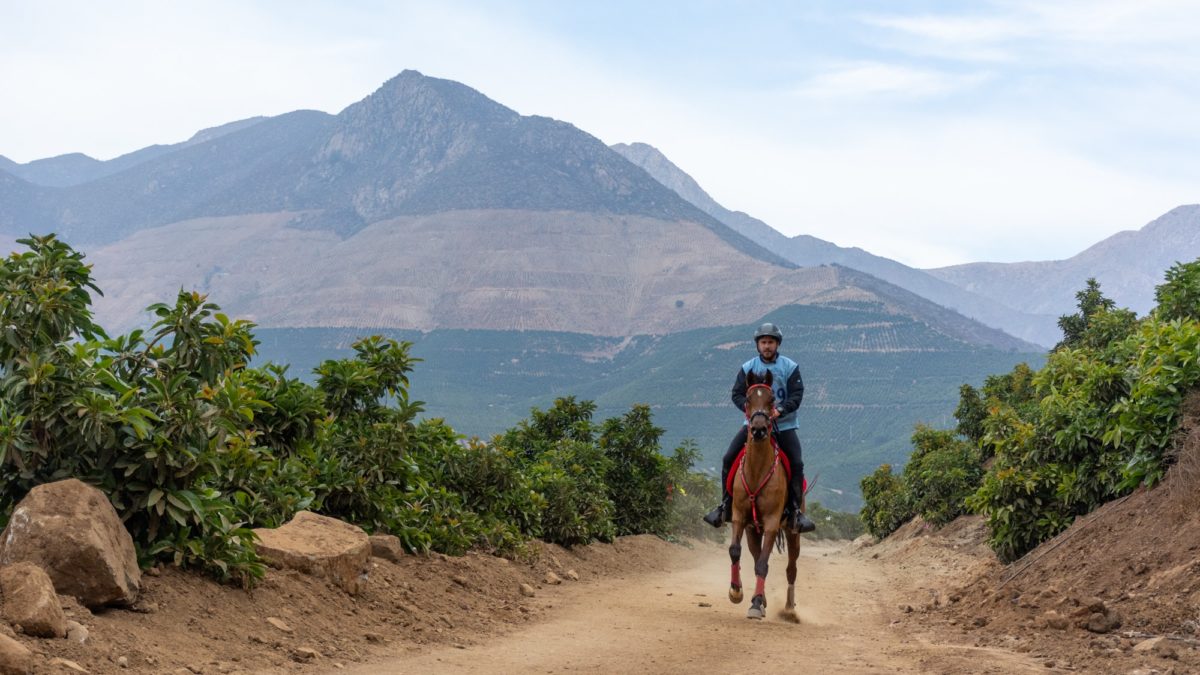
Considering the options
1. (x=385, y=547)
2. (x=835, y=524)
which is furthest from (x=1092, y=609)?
(x=835, y=524)

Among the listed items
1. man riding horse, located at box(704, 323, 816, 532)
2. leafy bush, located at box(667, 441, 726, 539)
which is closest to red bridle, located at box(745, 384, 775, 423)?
man riding horse, located at box(704, 323, 816, 532)

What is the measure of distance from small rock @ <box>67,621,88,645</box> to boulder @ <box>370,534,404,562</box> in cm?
436

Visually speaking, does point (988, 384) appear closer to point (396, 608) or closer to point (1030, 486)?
point (1030, 486)

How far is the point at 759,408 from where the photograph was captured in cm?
1073

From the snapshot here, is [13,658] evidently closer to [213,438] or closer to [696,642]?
[213,438]

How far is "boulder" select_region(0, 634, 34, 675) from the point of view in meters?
5.75

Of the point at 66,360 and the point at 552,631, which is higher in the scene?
the point at 66,360

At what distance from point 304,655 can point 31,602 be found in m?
1.92

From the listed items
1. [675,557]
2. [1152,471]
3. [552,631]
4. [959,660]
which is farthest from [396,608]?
[675,557]

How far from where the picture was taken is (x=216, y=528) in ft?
26.9

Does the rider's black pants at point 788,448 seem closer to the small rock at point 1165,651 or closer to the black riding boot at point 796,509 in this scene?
the black riding boot at point 796,509

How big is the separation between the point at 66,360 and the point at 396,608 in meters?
3.49

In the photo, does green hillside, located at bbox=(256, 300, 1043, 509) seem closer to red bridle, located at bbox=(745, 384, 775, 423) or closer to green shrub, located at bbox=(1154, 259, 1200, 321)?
green shrub, located at bbox=(1154, 259, 1200, 321)

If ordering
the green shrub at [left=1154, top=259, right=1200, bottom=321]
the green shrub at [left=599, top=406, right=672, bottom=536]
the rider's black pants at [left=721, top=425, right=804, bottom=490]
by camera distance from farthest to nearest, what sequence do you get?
the green shrub at [left=599, top=406, right=672, bottom=536]
the green shrub at [left=1154, top=259, right=1200, bottom=321]
the rider's black pants at [left=721, top=425, right=804, bottom=490]
